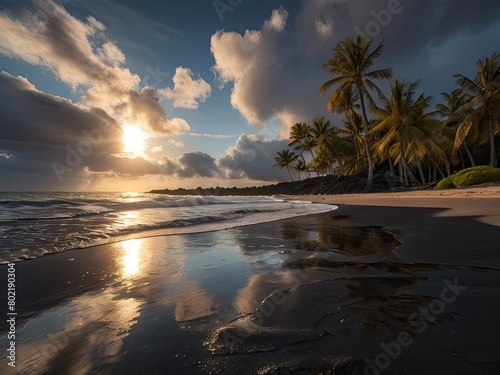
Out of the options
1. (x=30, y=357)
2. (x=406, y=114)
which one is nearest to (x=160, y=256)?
(x=30, y=357)

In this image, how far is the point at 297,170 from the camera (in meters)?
61.2

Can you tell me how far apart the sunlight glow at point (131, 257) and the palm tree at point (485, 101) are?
86.7 ft

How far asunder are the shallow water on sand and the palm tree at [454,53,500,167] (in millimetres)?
25635

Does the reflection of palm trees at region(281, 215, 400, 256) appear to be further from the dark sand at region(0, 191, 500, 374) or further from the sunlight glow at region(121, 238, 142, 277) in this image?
the sunlight glow at region(121, 238, 142, 277)

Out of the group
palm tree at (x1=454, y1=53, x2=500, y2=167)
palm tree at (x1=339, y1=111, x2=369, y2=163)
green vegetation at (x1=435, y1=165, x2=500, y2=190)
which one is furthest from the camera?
palm tree at (x1=339, y1=111, x2=369, y2=163)

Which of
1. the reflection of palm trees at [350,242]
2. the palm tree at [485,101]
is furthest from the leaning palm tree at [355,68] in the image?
the reflection of palm trees at [350,242]

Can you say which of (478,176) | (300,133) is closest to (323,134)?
(300,133)

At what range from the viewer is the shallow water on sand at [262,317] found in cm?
125

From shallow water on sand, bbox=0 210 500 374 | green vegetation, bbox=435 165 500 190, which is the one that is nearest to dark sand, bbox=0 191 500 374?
shallow water on sand, bbox=0 210 500 374

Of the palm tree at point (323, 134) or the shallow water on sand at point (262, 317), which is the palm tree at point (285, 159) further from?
the shallow water on sand at point (262, 317)

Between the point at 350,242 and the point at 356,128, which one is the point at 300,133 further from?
the point at 350,242

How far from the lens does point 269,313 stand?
1800 millimetres

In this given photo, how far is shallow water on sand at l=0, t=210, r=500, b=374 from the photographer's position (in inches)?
49.1

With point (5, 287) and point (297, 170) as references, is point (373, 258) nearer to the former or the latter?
point (5, 287)
